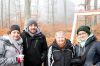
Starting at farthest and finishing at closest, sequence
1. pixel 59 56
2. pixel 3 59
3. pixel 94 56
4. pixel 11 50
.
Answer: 1. pixel 59 56
2. pixel 11 50
3. pixel 3 59
4. pixel 94 56

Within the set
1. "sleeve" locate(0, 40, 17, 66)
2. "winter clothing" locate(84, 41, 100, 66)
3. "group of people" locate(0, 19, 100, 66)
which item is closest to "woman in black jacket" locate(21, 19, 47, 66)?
"group of people" locate(0, 19, 100, 66)

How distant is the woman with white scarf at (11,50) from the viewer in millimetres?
4668

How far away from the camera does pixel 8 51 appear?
473 centimetres

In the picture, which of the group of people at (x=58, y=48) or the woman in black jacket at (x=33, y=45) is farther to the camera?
the woman in black jacket at (x=33, y=45)

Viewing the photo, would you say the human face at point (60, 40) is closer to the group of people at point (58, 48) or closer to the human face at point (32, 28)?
the group of people at point (58, 48)

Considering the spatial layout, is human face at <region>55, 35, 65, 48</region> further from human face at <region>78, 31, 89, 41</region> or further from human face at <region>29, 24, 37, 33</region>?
human face at <region>29, 24, 37, 33</region>

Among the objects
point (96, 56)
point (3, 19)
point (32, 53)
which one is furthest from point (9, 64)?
point (3, 19)

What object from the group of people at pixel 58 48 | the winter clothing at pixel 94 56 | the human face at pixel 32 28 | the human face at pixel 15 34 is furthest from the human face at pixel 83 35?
the human face at pixel 15 34

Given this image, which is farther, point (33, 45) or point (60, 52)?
point (33, 45)

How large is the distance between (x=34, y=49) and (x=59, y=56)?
29.8 inches

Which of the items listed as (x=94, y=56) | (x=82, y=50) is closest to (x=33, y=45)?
(x=82, y=50)

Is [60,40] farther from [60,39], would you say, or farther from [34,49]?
[34,49]

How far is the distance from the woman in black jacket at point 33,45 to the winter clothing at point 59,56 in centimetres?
59

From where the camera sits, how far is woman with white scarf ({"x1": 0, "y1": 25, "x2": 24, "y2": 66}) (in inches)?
184
